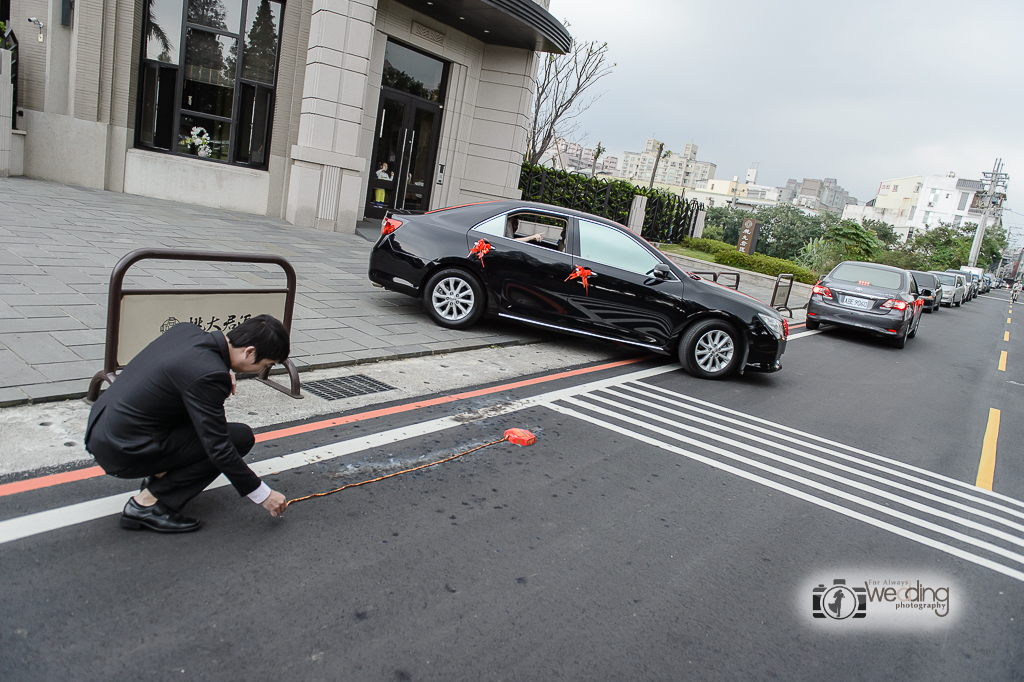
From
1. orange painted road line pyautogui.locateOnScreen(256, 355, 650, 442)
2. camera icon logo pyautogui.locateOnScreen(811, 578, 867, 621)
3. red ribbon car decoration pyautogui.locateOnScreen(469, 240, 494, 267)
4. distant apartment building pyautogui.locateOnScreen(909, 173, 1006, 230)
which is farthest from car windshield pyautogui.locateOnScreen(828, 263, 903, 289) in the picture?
distant apartment building pyautogui.locateOnScreen(909, 173, 1006, 230)

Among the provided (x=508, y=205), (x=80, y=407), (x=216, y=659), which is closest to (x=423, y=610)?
(x=216, y=659)

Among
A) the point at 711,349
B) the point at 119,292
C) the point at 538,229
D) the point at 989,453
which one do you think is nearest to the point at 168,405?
the point at 119,292

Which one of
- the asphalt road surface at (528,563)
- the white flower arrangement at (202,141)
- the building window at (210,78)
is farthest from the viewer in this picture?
the white flower arrangement at (202,141)

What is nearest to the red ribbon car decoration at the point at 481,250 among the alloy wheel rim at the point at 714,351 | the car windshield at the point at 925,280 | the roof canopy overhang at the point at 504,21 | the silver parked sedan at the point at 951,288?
the alloy wheel rim at the point at 714,351

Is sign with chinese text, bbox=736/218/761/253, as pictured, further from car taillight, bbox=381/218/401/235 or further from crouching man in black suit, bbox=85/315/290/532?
crouching man in black suit, bbox=85/315/290/532

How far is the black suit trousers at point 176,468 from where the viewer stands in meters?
3.15

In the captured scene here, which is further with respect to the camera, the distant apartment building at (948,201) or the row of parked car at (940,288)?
the distant apartment building at (948,201)

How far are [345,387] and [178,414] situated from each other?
2627mm

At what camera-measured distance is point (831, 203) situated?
185m

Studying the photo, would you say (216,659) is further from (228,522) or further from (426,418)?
(426,418)

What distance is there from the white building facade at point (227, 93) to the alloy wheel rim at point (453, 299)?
22.5 feet

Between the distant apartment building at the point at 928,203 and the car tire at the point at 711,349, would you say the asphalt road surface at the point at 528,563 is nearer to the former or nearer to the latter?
the car tire at the point at 711,349

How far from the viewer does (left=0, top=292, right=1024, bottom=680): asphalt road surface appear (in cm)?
271

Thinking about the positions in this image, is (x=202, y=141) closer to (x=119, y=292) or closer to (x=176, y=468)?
(x=119, y=292)
